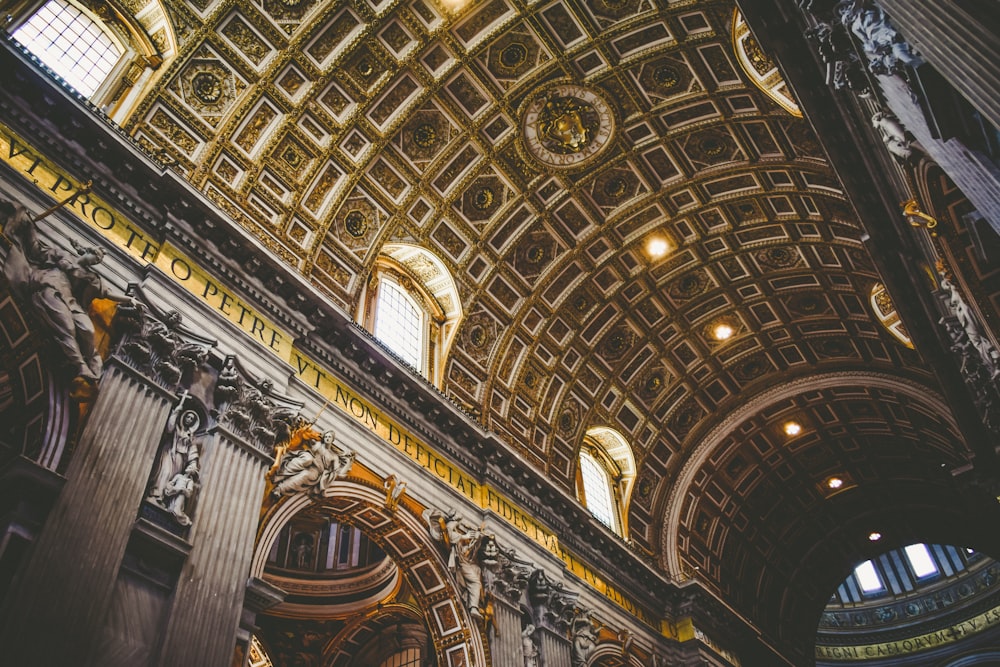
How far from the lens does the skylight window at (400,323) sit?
54.7ft

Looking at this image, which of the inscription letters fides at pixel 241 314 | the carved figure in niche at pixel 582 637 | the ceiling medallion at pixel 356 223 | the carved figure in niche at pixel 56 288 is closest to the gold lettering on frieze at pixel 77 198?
the inscription letters fides at pixel 241 314

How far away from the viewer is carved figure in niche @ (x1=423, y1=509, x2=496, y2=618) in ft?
46.2

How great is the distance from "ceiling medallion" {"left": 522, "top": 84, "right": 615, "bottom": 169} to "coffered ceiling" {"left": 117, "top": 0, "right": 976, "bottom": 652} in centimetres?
5

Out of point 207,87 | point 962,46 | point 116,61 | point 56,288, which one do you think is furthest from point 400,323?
point 962,46

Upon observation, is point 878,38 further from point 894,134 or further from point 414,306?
point 414,306

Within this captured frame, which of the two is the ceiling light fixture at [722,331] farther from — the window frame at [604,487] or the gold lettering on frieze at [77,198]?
the gold lettering on frieze at [77,198]

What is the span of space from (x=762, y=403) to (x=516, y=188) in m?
12.0

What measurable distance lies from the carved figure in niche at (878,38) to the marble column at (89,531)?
30.2 feet

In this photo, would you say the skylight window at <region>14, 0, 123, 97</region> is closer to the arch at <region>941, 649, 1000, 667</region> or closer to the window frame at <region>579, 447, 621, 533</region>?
the window frame at <region>579, 447, 621, 533</region>

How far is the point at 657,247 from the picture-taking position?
20766 millimetres

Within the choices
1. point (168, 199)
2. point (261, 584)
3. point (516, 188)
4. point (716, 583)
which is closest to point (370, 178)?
point (516, 188)

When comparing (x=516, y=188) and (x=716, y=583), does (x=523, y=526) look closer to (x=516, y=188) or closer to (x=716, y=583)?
(x=516, y=188)

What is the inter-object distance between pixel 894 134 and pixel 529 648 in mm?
10891

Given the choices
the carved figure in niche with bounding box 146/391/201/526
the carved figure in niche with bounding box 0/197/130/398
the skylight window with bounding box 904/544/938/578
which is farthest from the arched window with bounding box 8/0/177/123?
the skylight window with bounding box 904/544/938/578
